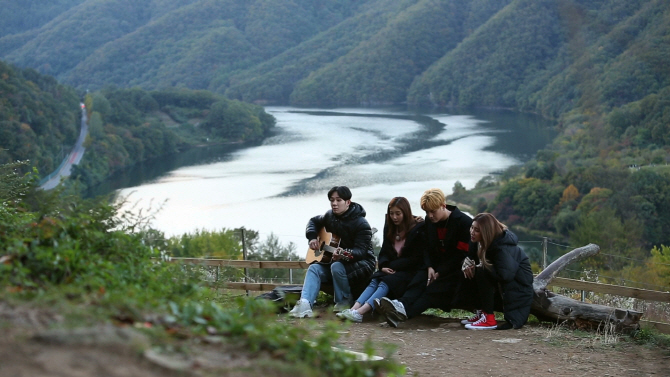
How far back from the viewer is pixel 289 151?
201ft

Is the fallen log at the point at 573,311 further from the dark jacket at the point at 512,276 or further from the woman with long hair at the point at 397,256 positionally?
the woman with long hair at the point at 397,256

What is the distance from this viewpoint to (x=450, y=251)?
18.7 ft

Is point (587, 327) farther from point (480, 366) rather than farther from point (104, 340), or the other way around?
point (104, 340)

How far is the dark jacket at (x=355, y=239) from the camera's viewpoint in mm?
5922

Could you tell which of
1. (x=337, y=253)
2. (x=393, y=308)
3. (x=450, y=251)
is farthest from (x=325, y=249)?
(x=450, y=251)

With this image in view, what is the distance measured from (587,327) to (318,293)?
7.25ft

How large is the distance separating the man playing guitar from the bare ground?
26cm

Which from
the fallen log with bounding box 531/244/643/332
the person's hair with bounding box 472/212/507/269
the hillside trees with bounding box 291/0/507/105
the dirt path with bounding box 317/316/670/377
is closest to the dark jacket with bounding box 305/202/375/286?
the dirt path with bounding box 317/316/670/377

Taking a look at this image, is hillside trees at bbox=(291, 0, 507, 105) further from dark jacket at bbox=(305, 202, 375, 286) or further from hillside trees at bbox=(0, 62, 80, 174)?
dark jacket at bbox=(305, 202, 375, 286)

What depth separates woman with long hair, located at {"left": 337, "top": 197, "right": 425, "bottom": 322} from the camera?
5711mm

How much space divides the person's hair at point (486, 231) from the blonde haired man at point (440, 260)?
232 mm

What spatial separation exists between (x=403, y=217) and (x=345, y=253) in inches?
22.5

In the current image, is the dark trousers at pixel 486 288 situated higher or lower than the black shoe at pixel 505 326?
higher

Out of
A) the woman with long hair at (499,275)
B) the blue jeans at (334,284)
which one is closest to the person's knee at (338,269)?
the blue jeans at (334,284)
